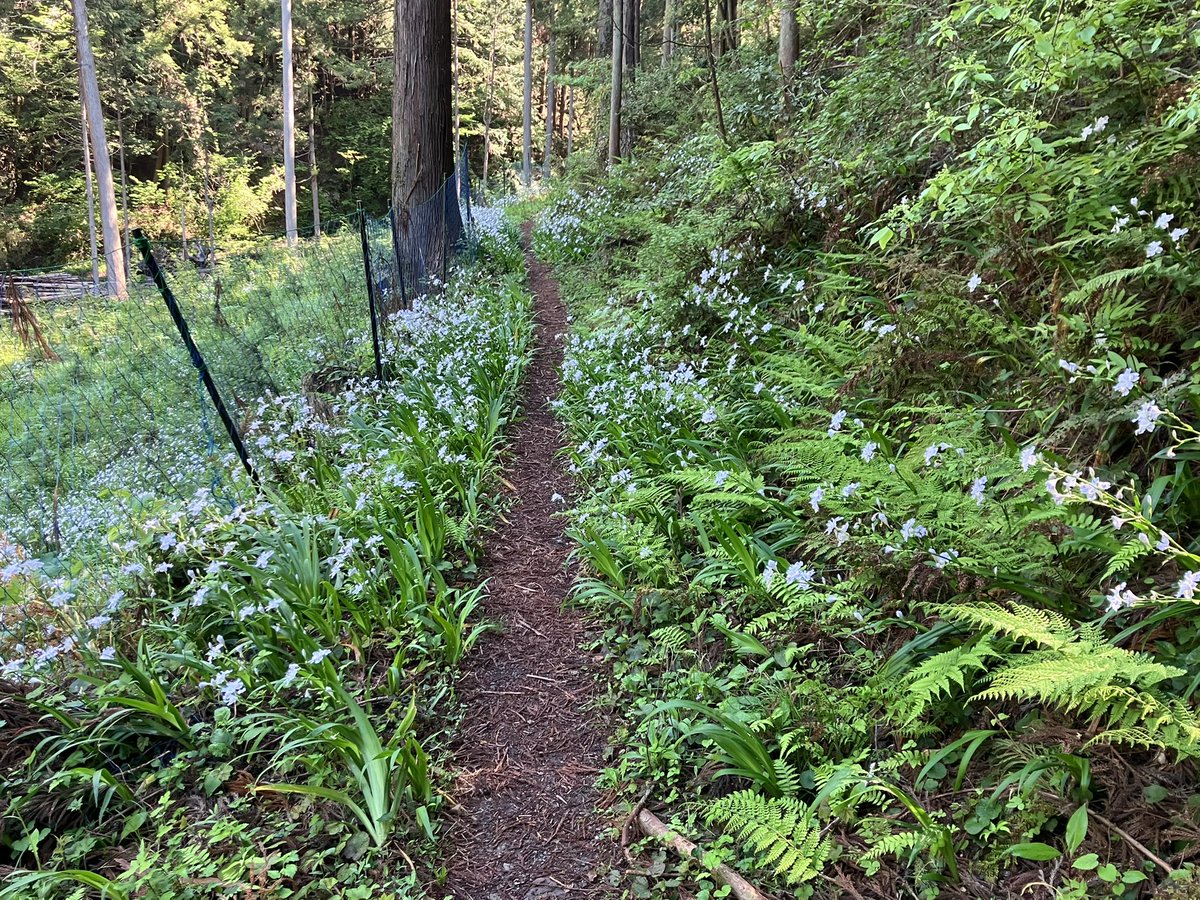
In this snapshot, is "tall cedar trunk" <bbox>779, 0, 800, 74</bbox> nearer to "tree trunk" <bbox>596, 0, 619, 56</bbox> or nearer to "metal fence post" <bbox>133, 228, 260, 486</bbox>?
"metal fence post" <bbox>133, 228, 260, 486</bbox>

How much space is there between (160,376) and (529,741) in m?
4.35

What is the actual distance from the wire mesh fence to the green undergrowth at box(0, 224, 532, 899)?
37cm

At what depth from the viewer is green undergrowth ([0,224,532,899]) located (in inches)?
87.3

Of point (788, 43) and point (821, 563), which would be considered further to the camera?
point (788, 43)

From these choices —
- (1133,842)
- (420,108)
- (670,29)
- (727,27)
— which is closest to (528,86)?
(670,29)

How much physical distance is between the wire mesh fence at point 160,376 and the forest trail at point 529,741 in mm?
1770

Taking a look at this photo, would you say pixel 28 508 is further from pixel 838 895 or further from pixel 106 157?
pixel 106 157

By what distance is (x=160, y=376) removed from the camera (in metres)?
5.12

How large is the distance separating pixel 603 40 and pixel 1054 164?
15.3m

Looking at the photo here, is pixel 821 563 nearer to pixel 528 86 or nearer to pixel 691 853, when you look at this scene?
pixel 691 853

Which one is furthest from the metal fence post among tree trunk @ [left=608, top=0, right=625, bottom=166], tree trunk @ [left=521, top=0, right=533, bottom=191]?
tree trunk @ [left=521, top=0, right=533, bottom=191]

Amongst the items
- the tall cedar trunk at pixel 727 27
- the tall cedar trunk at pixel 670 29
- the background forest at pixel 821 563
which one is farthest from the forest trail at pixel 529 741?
the tall cedar trunk at pixel 670 29

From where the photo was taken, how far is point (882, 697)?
225 centimetres

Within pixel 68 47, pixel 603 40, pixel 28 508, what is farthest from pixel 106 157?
pixel 28 508
